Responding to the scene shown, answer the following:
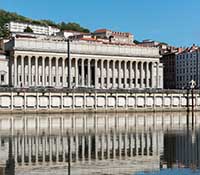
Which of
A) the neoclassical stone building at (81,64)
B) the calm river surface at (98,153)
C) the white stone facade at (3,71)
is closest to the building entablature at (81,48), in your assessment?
the neoclassical stone building at (81,64)

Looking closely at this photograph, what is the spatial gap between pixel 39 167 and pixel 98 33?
158600 mm

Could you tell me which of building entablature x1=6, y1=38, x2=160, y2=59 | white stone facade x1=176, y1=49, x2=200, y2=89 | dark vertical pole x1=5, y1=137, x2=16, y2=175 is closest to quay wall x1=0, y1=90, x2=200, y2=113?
building entablature x1=6, y1=38, x2=160, y2=59

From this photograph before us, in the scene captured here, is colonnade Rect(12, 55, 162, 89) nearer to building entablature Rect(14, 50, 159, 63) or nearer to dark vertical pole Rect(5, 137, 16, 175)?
building entablature Rect(14, 50, 159, 63)

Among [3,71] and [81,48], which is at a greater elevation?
[81,48]

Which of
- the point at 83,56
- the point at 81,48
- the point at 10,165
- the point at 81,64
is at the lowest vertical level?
the point at 10,165

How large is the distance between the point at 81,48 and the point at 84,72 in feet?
19.4

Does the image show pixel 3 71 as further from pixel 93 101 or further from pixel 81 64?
pixel 93 101

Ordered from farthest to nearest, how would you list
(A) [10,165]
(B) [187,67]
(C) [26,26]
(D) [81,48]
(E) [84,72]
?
(C) [26,26] < (B) [187,67] < (E) [84,72] < (D) [81,48] < (A) [10,165]

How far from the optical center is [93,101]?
287 feet

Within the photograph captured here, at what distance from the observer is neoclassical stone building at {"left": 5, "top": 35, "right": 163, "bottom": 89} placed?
10938 cm

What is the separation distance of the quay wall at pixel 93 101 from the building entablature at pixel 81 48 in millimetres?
27297

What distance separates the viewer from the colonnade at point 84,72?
10981 cm

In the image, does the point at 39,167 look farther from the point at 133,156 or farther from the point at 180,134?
the point at 180,134

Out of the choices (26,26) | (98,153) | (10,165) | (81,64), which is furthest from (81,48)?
(10,165)
